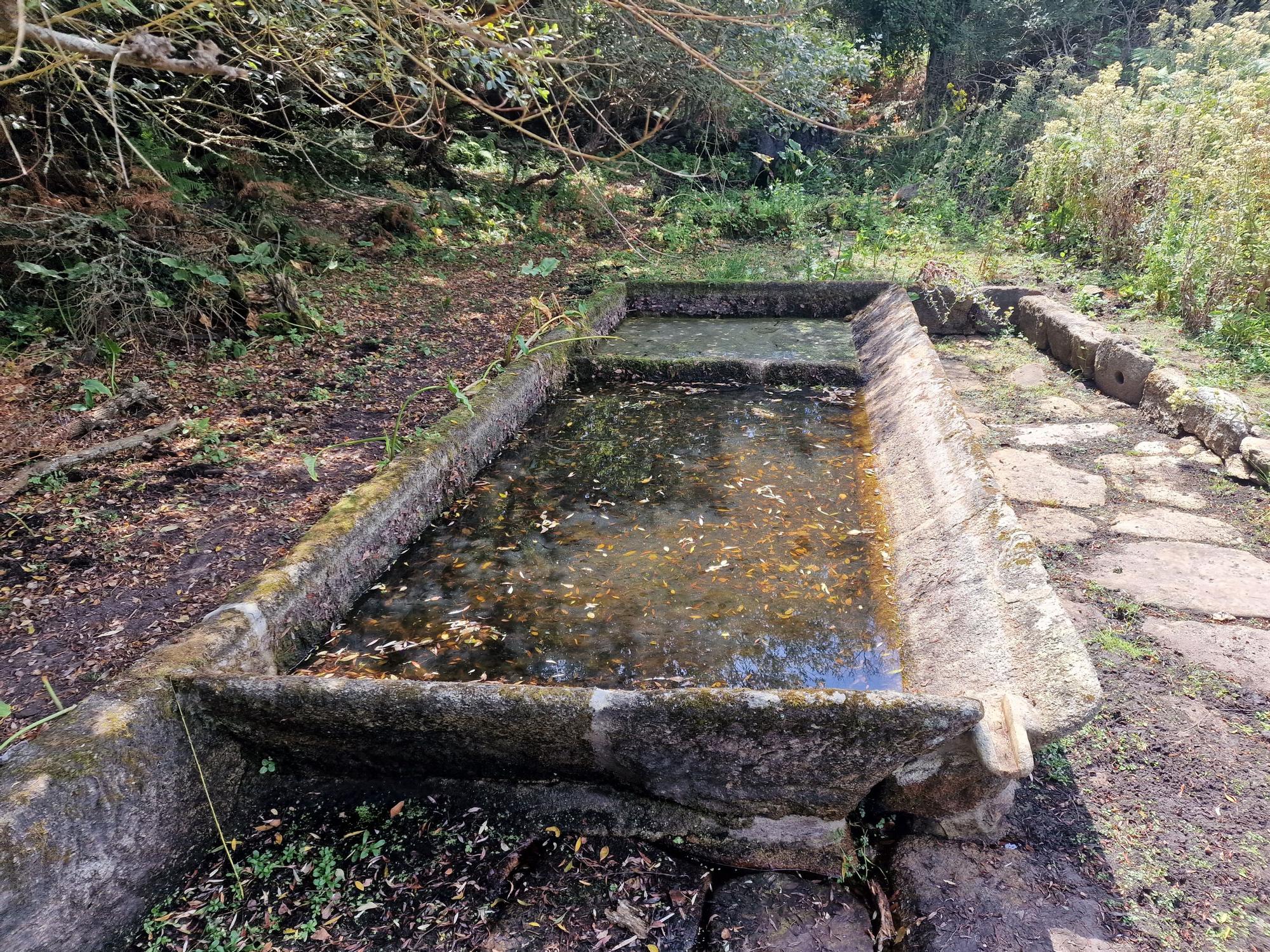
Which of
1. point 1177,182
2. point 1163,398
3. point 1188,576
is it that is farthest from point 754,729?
point 1177,182

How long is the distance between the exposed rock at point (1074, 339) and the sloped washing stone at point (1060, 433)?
84 centimetres

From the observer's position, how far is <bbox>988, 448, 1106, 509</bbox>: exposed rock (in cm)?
355

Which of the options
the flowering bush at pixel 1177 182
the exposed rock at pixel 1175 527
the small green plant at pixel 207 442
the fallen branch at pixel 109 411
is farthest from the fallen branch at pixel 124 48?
the flowering bush at pixel 1177 182

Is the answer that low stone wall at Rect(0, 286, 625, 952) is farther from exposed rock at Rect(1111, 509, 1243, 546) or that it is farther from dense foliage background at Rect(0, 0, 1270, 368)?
exposed rock at Rect(1111, 509, 1243, 546)

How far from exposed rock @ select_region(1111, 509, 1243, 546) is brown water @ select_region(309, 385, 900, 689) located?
1.15 meters

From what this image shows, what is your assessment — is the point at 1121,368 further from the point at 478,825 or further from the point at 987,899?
the point at 478,825

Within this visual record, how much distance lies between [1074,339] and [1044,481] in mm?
2102

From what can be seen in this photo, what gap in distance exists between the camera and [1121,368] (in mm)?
4672

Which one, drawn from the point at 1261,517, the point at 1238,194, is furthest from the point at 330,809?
the point at 1238,194

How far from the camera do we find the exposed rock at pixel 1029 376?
5160 mm

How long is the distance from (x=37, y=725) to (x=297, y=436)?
213 centimetres

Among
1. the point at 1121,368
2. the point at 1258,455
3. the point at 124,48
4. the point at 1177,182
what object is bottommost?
the point at 1258,455

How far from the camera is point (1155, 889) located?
169cm

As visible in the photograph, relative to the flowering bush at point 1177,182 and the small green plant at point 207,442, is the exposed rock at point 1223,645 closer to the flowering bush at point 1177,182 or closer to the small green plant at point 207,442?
the flowering bush at point 1177,182
